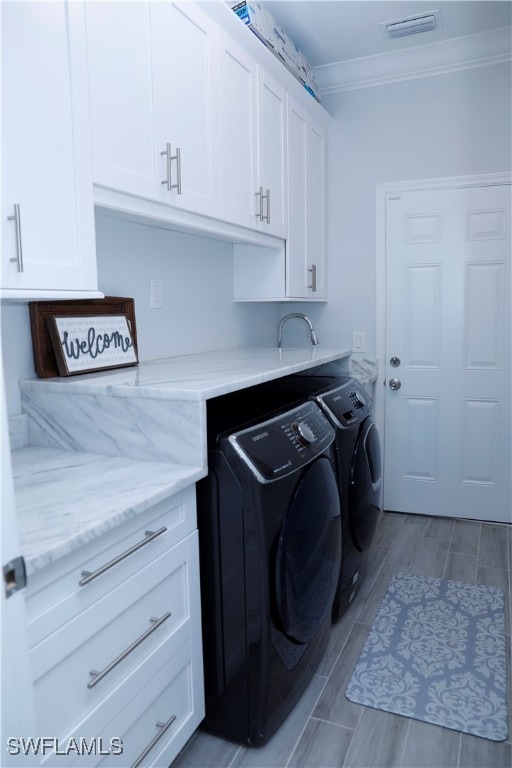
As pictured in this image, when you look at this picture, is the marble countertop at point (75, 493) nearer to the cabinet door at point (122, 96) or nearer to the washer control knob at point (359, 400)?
the cabinet door at point (122, 96)

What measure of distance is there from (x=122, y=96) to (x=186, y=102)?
0.35m

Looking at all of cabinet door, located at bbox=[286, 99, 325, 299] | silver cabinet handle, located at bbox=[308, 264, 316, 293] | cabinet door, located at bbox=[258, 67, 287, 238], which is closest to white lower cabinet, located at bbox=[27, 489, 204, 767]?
cabinet door, located at bbox=[258, 67, 287, 238]

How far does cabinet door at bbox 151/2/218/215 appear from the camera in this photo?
5.52 ft

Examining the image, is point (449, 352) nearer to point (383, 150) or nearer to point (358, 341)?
point (358, 341)

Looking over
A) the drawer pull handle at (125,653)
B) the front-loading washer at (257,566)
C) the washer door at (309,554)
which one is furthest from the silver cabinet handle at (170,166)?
the drawer pull handle at (125,653)

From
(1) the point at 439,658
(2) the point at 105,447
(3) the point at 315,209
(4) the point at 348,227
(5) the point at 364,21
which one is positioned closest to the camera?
(2) the point at 105,447

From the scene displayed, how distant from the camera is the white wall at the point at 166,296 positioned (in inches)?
64.0

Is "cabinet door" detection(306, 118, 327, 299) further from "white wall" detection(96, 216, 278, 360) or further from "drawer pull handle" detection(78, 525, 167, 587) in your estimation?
"drawer pull handle" detection(78, 525, 167, 587)

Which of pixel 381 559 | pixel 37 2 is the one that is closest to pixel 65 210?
pixel 37 2

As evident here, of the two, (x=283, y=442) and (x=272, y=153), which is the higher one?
(x=272, y=153)

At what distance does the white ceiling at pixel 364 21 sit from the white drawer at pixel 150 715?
102 inches

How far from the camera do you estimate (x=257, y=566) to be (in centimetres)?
139

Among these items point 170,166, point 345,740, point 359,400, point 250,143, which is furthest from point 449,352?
point 345,740

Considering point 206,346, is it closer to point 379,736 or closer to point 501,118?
point 379,736
